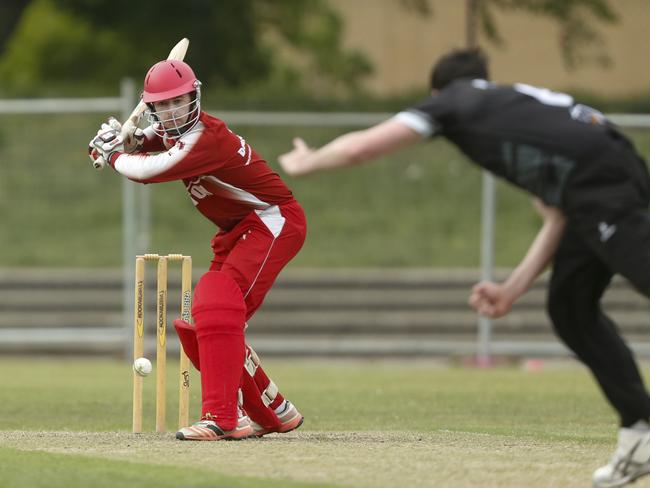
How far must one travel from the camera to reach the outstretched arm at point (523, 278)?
5.54m

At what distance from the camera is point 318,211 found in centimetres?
1844

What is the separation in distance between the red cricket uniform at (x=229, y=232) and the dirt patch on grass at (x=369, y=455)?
326 millimetres

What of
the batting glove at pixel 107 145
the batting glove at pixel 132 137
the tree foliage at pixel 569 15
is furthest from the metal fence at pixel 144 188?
the batting glove at pixel 107 145

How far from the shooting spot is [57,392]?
11664 mm

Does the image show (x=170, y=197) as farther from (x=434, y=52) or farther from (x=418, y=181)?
(x=434, y=52)

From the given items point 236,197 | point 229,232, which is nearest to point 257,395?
point 229,232

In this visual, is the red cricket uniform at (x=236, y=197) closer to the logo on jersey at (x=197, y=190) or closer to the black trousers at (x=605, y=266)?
the logo on jersey at (x=197, y=190)

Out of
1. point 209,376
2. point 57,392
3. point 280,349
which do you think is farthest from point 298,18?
point 209,376

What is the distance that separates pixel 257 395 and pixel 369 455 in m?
1.18

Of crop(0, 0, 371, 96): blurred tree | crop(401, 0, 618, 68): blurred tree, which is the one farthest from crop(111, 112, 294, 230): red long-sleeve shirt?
crop(0, 0, 371, 96): blurred tree

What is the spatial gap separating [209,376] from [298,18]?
19.0 meters

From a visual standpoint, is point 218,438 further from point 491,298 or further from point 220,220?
point 491,298

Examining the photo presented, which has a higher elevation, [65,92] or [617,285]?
[65,92]

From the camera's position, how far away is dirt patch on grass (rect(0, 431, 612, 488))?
235 inches
